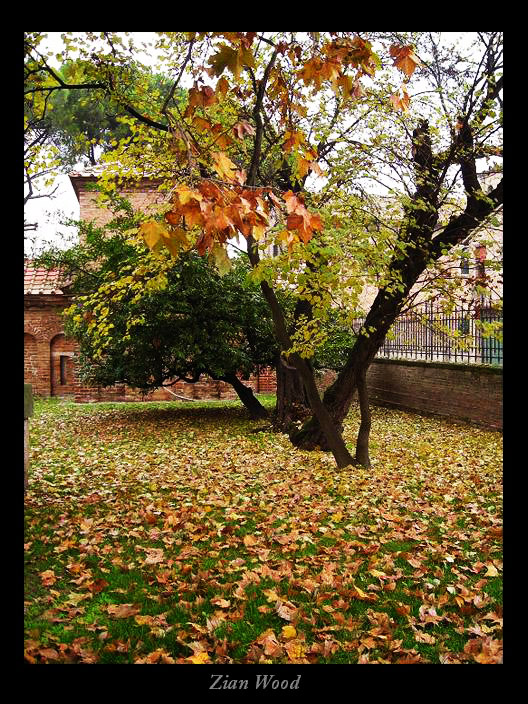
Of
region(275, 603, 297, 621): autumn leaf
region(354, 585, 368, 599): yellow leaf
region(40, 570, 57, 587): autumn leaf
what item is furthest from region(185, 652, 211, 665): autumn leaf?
region(40, 570, 57, 587): autumn leaf

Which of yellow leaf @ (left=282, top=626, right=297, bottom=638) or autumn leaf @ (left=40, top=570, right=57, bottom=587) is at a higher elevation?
autumn leaf @ (left=40, top=570, right=57, bottom=587)

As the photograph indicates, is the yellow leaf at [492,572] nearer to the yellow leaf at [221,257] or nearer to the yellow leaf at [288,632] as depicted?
the yellow leaf at [288,632]

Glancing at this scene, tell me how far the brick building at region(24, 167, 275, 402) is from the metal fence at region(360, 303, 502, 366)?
5.54m

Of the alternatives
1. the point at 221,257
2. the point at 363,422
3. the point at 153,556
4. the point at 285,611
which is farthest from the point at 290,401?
the point at 221,257

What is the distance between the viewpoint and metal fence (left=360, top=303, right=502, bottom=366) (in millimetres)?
12961

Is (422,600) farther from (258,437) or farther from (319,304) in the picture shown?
(258,437)

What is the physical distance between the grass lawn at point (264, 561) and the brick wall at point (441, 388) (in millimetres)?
3754

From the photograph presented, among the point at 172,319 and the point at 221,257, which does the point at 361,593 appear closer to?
the point at 221,257

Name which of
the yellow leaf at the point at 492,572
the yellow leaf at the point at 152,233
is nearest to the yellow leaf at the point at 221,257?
the yellow leaf at the point at 152,233

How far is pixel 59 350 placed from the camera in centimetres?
2208

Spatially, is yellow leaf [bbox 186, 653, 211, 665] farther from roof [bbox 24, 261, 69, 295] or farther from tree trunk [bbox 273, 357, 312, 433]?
roof [bbox 24, 261, 69, 295]

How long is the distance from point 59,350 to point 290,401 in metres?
11.9
